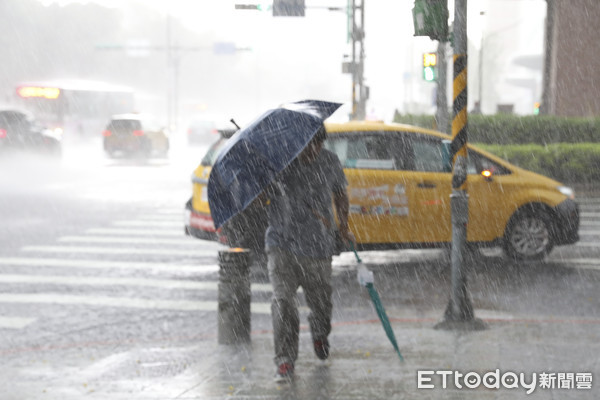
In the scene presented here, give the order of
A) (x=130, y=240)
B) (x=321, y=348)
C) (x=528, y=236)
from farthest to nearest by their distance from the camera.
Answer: (x=130, y=240)
(x=528, y=236)
(x=321, y=348)

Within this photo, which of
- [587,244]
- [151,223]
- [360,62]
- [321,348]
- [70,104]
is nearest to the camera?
[321,348]

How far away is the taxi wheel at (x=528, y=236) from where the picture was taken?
12.1 meters

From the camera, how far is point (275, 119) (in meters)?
6.56

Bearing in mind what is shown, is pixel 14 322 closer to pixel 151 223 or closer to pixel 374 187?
pixel 374 187

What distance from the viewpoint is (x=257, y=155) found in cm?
646

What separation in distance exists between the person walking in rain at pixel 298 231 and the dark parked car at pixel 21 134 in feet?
88.8

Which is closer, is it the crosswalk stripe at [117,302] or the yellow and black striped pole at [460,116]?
the yellow and black striped pole at [460,116]

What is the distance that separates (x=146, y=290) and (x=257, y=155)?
15.5 ft

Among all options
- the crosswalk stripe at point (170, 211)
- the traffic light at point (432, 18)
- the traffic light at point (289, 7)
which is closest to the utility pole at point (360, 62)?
the traffic light at point (289, 7)

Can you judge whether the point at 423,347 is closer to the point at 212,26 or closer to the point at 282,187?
the point at 282,187

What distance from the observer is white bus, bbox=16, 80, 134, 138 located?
52406 millimetres

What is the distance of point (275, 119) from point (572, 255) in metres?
7.57

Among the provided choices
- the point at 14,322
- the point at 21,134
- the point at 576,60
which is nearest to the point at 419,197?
the point at 14,322

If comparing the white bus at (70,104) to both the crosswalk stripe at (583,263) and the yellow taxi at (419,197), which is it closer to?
the yellow taxi at (419,197)
